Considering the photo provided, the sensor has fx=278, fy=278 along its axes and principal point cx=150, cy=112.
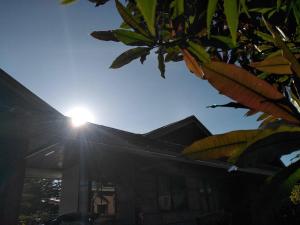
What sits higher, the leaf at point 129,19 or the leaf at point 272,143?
the leaf at point 129,19

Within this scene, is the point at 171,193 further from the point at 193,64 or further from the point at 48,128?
the point at 193,64

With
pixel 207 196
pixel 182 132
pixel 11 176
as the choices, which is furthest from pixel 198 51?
pixel 182 132

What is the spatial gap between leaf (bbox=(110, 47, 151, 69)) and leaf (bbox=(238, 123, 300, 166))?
1.97 feet

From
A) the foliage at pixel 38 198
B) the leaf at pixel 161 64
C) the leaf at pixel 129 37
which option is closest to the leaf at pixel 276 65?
the leaf at pixel 129 37

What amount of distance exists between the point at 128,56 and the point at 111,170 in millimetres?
9600

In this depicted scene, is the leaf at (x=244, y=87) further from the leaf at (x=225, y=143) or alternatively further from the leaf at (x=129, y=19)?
the leaf at (x=129, y=19)

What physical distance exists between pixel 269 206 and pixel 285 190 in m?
0.06

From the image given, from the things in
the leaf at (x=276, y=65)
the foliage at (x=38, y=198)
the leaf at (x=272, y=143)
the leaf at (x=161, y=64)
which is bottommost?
the leaf at (x=272, y=143)

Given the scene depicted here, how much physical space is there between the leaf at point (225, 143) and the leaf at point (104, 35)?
765 millimetres

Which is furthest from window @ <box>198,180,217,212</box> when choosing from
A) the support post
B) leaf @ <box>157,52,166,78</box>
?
leaf @ <box>157,52,166,78</box>

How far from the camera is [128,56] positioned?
1214mm

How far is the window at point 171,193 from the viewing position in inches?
459

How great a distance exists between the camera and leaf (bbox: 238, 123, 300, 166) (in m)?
0.72

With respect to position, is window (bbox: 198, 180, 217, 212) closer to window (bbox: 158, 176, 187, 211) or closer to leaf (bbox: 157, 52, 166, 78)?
window (bbox: 158, 176, 187, 211)
